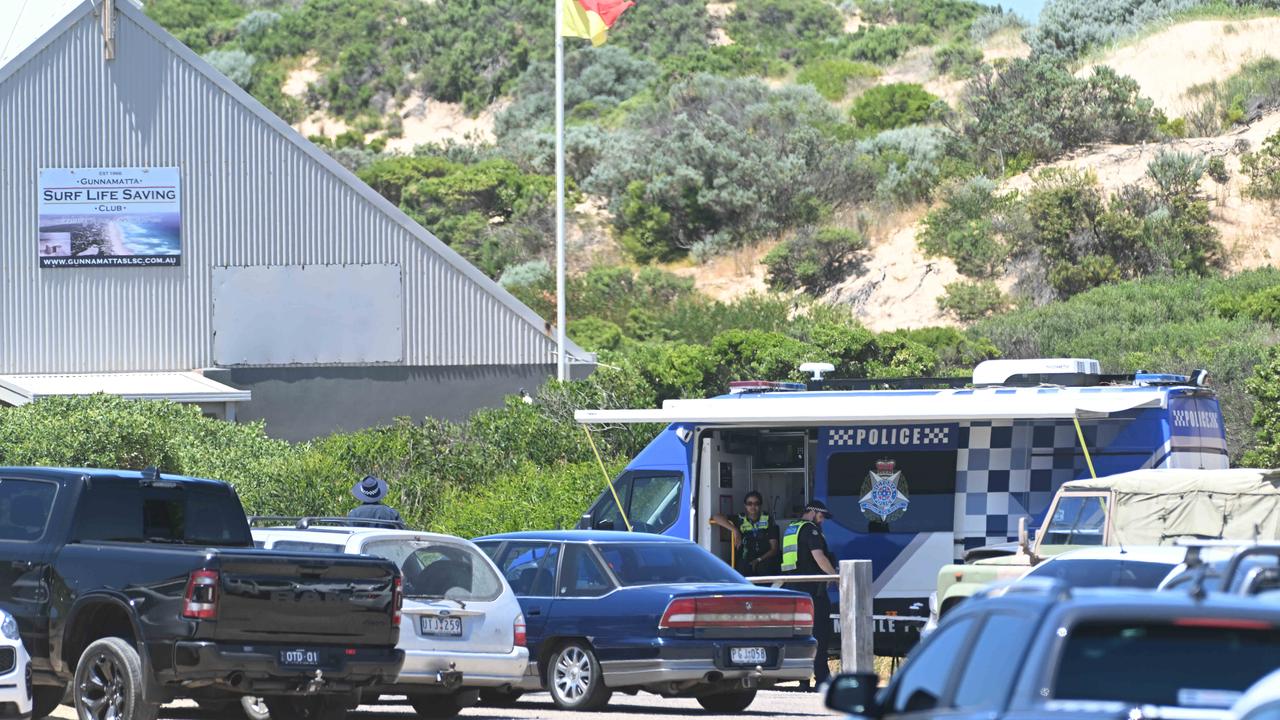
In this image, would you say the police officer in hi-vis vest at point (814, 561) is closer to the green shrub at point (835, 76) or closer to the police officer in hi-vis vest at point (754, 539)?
the police officer in hi-vis vest at point (754, 539)

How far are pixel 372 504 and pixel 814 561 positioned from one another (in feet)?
14.1

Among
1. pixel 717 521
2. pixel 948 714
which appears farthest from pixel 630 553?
pixel 948 714

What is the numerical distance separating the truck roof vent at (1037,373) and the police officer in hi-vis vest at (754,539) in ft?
8.44

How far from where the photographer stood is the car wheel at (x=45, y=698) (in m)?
12.9

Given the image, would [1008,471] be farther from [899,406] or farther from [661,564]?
[661,564]

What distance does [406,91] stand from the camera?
257 ft

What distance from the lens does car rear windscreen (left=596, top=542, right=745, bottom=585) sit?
15.1 m

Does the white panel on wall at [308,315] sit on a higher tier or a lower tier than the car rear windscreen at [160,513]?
higher

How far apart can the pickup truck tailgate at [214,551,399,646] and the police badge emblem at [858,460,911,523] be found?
276 inches

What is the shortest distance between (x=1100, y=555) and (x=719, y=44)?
7175 centimetres

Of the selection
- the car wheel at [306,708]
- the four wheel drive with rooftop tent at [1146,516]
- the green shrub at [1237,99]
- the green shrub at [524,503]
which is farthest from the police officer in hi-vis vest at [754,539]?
the green shrub at [1237,99]

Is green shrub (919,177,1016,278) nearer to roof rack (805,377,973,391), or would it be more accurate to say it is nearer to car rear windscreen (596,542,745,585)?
roof rack (805,377,973,391)

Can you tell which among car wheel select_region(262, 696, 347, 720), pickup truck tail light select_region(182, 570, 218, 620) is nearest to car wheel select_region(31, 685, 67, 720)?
car wheel select_region(262, 696, 347, 720)

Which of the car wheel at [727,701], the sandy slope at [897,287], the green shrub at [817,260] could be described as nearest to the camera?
the car wheel at [727,701]
